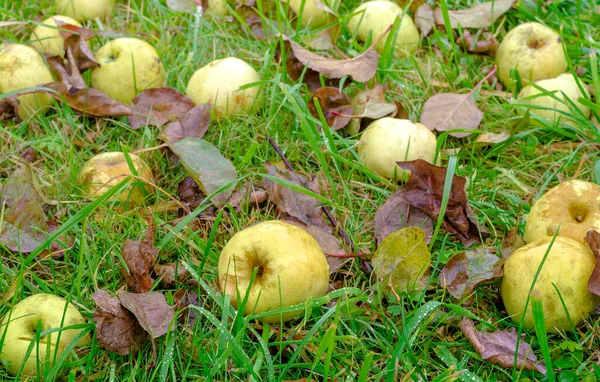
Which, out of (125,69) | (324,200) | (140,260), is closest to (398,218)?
(324,200)

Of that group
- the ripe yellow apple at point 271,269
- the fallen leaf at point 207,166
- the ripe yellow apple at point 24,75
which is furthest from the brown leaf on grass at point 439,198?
the ripe yellow apple at point 24,75

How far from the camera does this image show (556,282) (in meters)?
2.11

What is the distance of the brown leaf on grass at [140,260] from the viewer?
7.50 feet

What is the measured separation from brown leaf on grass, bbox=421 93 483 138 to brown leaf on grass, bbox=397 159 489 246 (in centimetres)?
47

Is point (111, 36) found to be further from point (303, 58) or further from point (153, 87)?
point (303, 58)

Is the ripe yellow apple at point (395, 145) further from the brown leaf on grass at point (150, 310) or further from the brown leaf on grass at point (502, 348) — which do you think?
the brown leaf on grass at point (150, 310)

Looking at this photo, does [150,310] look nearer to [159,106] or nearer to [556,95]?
[159,106]

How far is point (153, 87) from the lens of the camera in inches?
126

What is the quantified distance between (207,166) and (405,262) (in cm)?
84

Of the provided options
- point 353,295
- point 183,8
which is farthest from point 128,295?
point 183,8

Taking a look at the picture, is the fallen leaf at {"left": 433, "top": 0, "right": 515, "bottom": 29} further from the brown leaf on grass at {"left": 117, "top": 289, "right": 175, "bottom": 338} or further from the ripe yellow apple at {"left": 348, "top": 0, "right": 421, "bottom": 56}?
the brown leaf on grass at {"left": 117, "top": 289, "right": 175, "bottom": 338}

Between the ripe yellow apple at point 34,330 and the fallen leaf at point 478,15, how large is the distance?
2402 mm

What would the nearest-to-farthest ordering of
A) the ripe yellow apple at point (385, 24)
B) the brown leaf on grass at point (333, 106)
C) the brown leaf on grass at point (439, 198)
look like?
the brown leaf on grass at point (439, 198)
the brown leaf on grass at point (333, 106)
the ripe yellow apple at point (385, 24)

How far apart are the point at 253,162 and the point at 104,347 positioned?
42.5 inches
